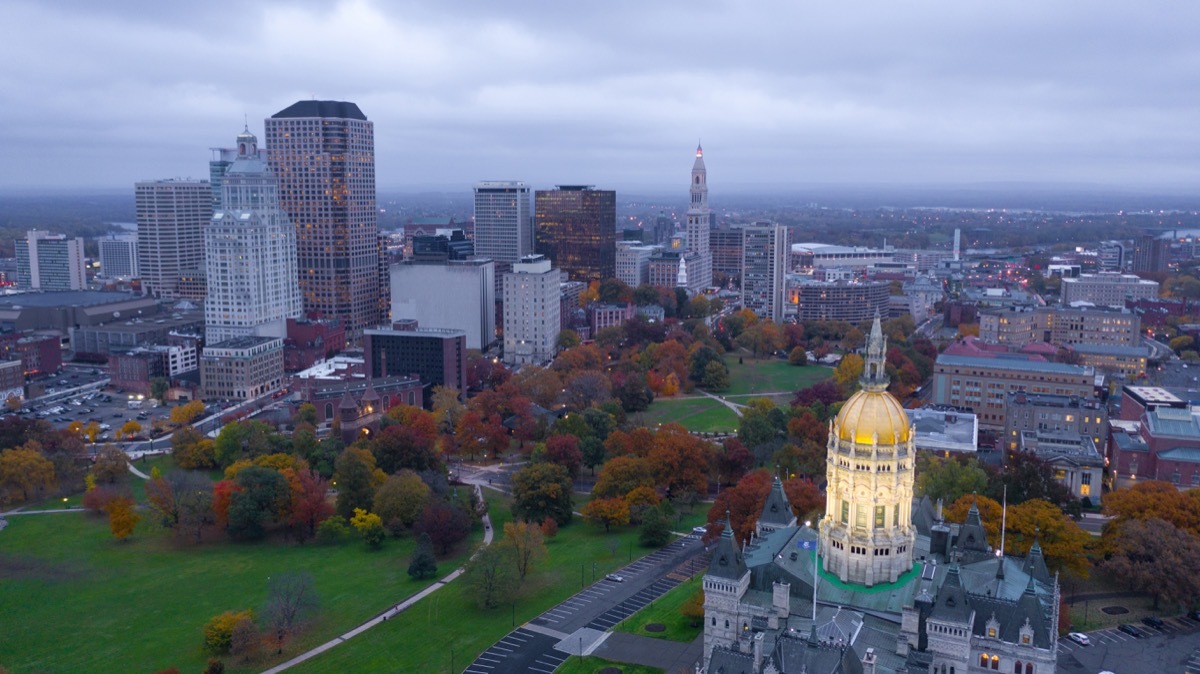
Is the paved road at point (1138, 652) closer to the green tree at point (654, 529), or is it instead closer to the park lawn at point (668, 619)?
the park lawn at point (668, 619)

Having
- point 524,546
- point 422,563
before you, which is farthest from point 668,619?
point 422,563

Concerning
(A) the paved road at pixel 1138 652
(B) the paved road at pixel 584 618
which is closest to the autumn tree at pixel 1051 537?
(A) the paved road at pixel 1138 652

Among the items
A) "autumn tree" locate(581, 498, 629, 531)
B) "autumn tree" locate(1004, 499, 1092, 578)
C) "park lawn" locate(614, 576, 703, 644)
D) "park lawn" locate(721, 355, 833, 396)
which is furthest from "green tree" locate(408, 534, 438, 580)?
"park lawn" locate(721, 355, 833, 396)

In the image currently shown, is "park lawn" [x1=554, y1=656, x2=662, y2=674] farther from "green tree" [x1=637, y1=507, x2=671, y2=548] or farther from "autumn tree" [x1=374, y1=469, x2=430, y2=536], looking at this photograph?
"autumn tree" [x1=374, y1=469, x2=430, y2=536]

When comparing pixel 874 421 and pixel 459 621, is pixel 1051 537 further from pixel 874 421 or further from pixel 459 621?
pixel 459 621

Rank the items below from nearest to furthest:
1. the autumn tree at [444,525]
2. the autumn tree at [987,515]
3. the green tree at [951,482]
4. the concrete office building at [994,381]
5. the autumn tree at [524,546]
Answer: the autumn tree at [987,515], the autumn tree at [524,546], the green tree at [951,482], the autumn tree at [444,525], the concrete office building at [994,381]

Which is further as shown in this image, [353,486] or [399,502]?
[353,486]

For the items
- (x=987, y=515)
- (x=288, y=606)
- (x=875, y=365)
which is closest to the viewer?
(x=875, y=365)
